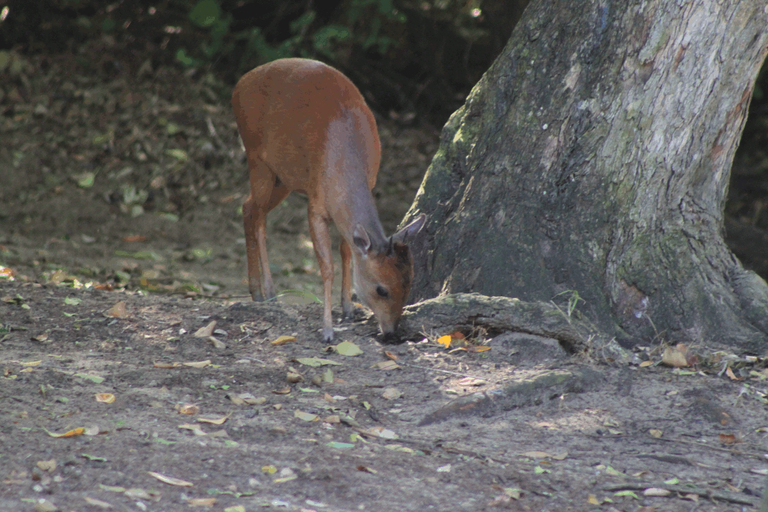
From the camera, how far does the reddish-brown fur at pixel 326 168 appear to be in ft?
15.6

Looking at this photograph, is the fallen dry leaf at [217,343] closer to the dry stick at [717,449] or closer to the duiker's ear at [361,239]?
the duiker's ear at [361,239]

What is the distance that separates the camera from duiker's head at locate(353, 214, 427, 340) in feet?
15.4

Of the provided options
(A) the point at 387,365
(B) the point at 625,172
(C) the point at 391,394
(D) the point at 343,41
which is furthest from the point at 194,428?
(D) the point at 343,41

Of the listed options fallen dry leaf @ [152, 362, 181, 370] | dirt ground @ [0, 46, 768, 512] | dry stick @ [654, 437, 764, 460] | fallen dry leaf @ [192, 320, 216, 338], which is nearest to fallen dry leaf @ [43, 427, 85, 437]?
dirt ground @ [0, 46, 768, 512]

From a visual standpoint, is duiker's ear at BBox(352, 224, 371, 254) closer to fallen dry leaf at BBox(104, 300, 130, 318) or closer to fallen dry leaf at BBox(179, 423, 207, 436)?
fallen dry leaf at BBox(104, 300, 130, 318)

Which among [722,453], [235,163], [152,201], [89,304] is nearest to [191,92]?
[235,163]

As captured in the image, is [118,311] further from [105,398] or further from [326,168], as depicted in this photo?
[326,168]

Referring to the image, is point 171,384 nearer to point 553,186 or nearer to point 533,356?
point 533,356

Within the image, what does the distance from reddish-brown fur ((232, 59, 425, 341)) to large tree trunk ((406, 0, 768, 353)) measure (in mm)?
481

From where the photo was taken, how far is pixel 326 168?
5066 mm

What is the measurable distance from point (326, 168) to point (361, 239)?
581 mm

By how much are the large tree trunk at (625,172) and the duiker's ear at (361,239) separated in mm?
561

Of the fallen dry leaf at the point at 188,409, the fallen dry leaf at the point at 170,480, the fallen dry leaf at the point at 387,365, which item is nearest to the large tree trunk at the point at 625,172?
the fallen dry leaf at the point at 387,365

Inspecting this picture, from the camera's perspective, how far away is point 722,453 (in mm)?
3637
